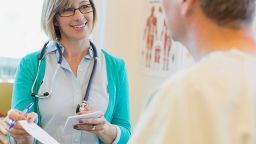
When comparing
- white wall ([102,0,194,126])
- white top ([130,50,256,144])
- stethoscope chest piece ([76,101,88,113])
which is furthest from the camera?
white wall ([102,0,194,126])

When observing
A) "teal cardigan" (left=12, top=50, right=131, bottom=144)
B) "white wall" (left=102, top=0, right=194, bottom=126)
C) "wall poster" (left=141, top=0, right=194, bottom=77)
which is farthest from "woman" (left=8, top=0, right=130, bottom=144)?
"white wall" (left=102, top=0, right=194, bottom=126)

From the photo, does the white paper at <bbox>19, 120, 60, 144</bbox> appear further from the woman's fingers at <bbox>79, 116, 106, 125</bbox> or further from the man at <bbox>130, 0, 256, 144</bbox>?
the man at <bbox>130, 0, 256, 144</bbox>

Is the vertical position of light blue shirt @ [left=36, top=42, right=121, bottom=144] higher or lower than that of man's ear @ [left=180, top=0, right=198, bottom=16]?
lower

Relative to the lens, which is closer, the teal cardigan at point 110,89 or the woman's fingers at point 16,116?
the woman's fingers at point 16,116

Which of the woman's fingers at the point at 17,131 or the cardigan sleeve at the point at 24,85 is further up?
the cardigan sleeve at the point at 24,85

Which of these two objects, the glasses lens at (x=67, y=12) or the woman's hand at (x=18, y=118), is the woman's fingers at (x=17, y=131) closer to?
the woman's hand at (x=18, y=118)

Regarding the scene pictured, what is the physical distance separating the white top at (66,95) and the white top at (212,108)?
41.1 inches

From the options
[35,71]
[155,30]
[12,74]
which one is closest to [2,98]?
[12,74]

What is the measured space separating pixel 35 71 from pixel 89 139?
40 centimetres

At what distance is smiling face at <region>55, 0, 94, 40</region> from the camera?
1.70 m

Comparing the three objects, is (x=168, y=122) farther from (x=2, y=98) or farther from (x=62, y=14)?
(x=2, y=98)

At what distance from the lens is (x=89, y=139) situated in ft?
5.35

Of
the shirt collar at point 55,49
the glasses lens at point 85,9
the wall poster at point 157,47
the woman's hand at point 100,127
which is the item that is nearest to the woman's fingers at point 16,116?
the woman's hand at point 100,127

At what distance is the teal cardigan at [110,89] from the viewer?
163 cm
